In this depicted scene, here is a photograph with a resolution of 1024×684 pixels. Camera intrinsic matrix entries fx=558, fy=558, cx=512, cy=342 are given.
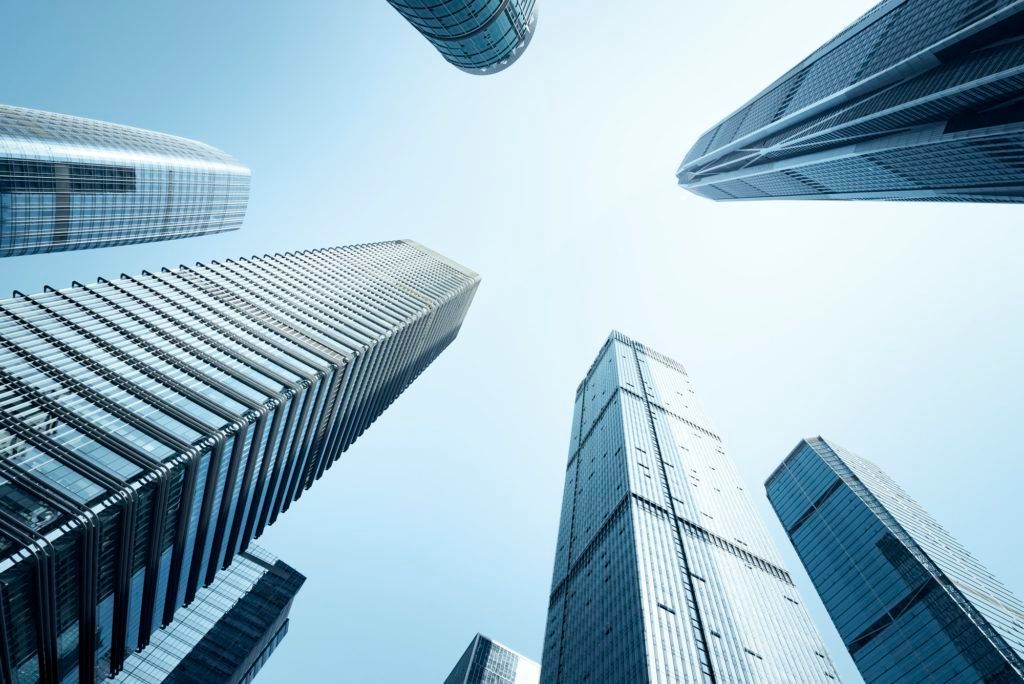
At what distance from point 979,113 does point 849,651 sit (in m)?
106

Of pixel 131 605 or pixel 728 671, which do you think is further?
pixel 728 671

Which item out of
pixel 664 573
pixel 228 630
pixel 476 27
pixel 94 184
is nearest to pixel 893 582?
pixel 664 573

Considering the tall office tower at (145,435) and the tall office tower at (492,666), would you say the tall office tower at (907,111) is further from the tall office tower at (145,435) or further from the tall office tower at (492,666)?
the tall office tower at (492,666)

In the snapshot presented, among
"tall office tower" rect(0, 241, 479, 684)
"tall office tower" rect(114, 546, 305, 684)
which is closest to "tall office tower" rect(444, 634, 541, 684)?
"tall office tower" rect(114, 546, 305, 684)

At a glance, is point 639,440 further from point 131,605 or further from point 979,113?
point 131,605

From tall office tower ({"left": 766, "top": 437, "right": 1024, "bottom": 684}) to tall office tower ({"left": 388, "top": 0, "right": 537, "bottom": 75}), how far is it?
385 feet

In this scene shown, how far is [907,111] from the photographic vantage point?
251 feet

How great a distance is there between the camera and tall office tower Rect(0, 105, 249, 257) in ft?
288

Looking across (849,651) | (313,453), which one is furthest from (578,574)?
(849,651)

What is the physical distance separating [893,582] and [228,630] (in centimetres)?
12088

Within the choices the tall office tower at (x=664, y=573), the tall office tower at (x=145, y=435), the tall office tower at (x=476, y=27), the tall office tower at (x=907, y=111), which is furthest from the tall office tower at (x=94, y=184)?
the tall office tower at (x=907, y=111)

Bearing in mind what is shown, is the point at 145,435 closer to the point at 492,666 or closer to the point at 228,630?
the point at 228,630

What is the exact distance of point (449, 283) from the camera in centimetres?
15000

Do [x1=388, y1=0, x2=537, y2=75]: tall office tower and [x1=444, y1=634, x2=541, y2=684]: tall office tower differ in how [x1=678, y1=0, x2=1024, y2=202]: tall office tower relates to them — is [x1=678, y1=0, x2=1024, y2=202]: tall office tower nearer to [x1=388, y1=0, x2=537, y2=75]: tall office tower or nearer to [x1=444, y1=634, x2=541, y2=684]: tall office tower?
[x1=388, y1=0, x2=537, y2=75]: tall office tower
